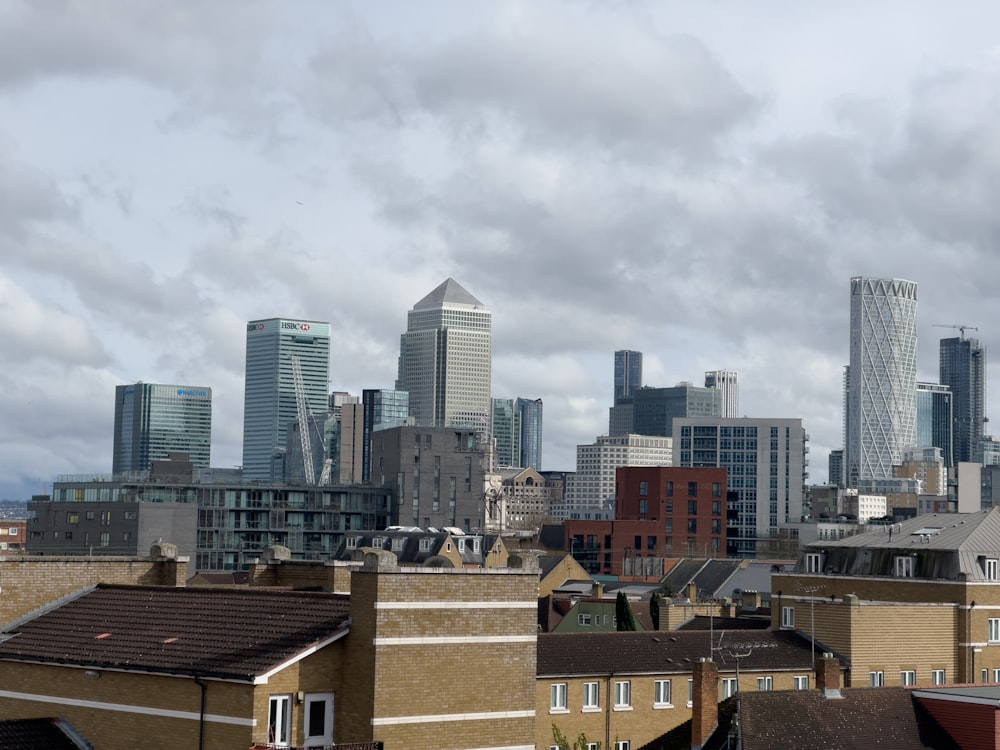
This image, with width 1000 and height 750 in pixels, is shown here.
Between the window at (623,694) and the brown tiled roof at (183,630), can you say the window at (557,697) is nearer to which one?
the window at (623,694)

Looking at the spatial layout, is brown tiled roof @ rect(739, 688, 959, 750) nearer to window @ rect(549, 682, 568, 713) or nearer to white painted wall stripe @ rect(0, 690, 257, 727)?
window @ rect(549, 682, 568, 713)

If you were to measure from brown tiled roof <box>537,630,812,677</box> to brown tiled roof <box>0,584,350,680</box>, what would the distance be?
1071 inches

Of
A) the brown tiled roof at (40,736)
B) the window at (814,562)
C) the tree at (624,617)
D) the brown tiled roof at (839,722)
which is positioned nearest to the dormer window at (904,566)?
the window at (814,562)

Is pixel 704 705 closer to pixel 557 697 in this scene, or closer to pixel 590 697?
pixel 557 697

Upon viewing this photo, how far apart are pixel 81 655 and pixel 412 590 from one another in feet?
30.5

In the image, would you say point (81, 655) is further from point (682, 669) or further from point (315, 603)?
point (682, 669)

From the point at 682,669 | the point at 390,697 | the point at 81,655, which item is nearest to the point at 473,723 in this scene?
the point at 390,697

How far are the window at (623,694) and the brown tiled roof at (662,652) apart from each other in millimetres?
568

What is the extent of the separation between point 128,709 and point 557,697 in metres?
31.2

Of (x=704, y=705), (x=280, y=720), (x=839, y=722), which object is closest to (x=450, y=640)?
(x=280, y=720)

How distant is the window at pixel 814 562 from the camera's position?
8856 centimetres

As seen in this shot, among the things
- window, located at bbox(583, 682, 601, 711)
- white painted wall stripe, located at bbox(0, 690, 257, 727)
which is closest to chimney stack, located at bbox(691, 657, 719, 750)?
window, located at bbox(583, 682, 601, 711)

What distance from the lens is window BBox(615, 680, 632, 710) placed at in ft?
224

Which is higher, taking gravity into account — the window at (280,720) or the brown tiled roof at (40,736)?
the window at (280,720)
